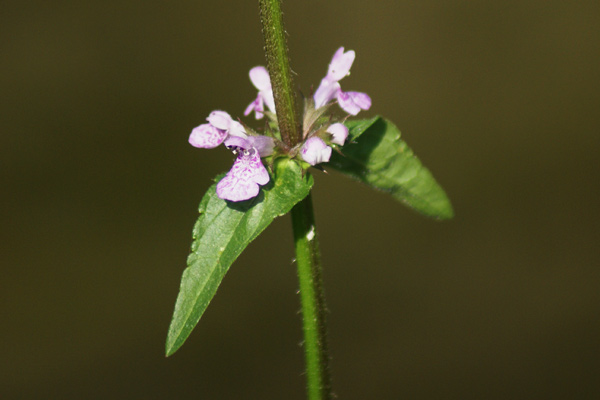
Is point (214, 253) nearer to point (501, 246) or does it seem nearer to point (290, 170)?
point (290, 170)

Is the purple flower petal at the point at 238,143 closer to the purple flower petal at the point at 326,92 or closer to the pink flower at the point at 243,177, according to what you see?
the pink flower at the point at 243,177

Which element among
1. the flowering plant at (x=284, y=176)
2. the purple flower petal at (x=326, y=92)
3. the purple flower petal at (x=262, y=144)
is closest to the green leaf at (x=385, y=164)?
the flowering plant at (x=284, y=176)

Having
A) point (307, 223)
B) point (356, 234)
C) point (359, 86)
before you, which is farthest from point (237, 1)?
point (307, 223)

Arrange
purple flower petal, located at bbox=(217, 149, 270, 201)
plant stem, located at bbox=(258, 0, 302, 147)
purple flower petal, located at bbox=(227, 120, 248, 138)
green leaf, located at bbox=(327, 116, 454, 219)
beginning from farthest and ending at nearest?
1. green leaf, located at bbox=(327, 116, 454, 219)
2. purple flower petal, located at bbox=(227, 120, 248, 138)
3. purple flower petal, located at bbox=(217, 149, 270, 201)
4. plant stem, located at bbox=(258, 0, 302, 147)

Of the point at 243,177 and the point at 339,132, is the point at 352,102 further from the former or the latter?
the point at 243,177

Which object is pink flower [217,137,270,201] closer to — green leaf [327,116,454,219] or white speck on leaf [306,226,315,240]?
white speck on leaf [306,226,315,240]

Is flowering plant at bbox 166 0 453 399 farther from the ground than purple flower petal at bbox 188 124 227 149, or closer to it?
closer to it

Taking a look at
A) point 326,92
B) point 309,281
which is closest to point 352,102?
point 326,92

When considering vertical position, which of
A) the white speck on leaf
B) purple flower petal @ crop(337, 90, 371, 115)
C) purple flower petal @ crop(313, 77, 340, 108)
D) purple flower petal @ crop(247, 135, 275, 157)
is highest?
purple flower petal @ crop(313, 77, 340, 108)

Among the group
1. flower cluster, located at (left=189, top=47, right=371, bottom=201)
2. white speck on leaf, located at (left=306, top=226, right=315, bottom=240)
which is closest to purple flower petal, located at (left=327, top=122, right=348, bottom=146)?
flower cluster, located at (left=189, top=47, right=371, bottom=201)
